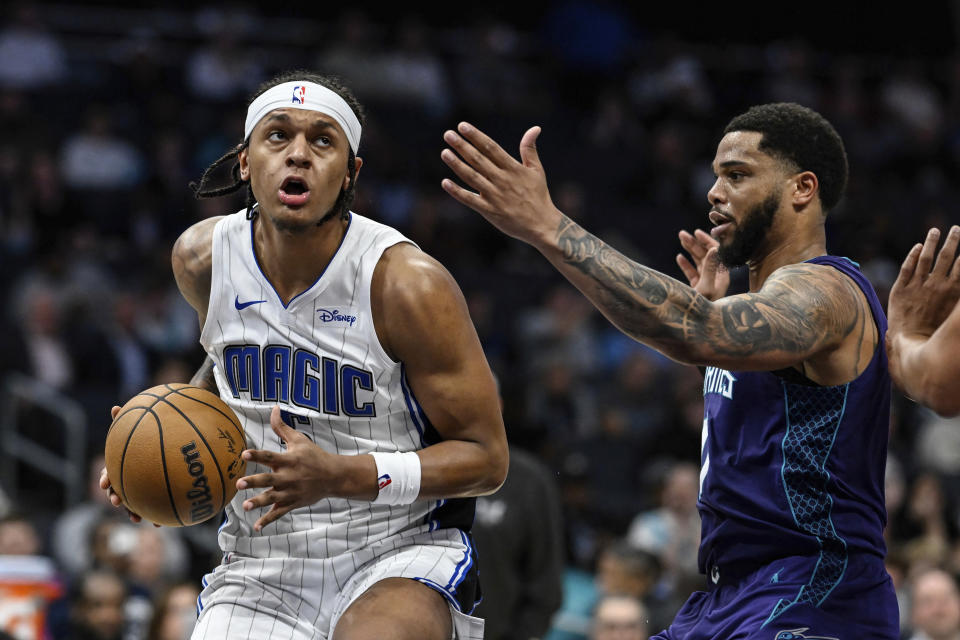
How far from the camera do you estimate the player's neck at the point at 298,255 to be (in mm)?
4402

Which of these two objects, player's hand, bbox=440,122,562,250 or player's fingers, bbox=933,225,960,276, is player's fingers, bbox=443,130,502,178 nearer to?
player's hand, bbox=440,122,562,250

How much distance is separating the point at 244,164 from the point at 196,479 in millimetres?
1105

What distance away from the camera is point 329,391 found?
4289 millimetres

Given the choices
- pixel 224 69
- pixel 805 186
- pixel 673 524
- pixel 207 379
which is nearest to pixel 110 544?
pixel 673 524

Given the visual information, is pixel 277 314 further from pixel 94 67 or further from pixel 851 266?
pixel 94 67

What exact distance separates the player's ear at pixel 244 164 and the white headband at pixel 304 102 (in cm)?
7

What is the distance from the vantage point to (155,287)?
11.1 metres

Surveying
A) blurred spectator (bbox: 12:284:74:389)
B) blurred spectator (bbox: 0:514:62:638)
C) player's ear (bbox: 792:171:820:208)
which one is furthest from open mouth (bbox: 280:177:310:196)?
blurred spectator (bbox: 12:284:74:389)

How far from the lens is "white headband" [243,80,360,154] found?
437 centimetres

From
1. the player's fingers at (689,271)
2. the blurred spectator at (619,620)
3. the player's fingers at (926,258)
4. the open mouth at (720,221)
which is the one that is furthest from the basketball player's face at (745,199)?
the blurred spectator at (619,620)

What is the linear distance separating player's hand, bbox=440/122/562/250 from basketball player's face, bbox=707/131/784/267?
2.70 ft

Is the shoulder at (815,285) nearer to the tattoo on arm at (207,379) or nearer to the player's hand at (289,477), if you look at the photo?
the player's hand at (289,477)

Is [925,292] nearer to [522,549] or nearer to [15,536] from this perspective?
[522,549]

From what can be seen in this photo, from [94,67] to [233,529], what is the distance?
10.2 m
